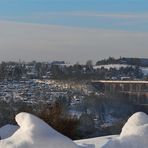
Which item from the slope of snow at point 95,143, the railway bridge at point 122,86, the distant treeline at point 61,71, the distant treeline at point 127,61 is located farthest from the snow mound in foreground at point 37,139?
the distant treeline at point 127,61

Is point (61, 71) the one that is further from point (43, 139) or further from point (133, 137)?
point (43, 139)

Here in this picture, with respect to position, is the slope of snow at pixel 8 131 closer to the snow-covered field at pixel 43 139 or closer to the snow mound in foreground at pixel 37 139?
the snow-covered field at pixel 43 139

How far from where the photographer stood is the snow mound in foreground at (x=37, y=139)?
5.65 meters

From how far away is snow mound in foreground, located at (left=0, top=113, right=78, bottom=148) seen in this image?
18.5ft

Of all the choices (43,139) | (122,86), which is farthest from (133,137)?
(122,86)

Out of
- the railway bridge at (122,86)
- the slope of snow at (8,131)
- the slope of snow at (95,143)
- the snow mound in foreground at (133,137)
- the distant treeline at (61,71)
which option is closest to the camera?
the snow mound in foreground at (133,137)

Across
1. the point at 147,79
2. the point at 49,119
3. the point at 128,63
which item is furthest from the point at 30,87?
the point at 49,119

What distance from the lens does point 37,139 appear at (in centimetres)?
568

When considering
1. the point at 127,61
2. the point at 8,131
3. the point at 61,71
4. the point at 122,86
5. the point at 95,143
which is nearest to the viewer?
the point at 95,143

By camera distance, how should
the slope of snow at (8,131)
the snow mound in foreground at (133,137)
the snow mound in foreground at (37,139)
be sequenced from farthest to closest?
the slope of snow at (8,131)
the snow mound in foreground at (133,137)
the snow mound in foreground at (37,139)

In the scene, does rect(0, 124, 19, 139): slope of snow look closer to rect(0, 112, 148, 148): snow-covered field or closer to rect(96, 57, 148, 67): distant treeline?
rect(0, 112, 148, 148): snow-covered field

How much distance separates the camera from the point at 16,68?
74.8 metres

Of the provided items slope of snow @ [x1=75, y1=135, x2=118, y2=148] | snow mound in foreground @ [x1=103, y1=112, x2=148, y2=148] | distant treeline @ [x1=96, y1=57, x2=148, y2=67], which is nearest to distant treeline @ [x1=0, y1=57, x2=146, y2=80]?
distant treeline @ [x1=96, y1=57, x2=148, y2=67]

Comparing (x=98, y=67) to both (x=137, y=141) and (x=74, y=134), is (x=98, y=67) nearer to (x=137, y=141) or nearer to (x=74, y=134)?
(x=74, y=134)
